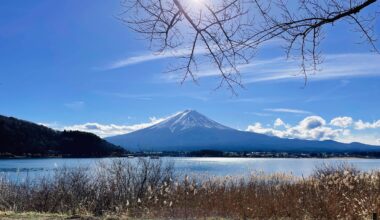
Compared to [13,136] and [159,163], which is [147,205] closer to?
[159,163]

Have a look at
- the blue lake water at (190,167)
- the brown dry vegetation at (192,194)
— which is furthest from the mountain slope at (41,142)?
the brown dry vegetation at (192,194)

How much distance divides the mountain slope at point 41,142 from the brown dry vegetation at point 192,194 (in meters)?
71.9

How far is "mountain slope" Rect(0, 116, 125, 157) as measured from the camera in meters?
94.9

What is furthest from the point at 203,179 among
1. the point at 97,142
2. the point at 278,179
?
the point at 97,142

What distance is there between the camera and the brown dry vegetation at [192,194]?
38.2 feet

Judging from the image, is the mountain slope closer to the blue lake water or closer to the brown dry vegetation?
the blue lake water

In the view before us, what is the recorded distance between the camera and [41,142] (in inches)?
3839

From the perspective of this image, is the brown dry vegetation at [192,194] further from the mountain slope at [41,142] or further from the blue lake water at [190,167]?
the mountain slope at [41,142]

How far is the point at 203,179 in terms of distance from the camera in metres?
17.8

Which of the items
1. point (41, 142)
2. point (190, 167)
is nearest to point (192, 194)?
point (190, 167)

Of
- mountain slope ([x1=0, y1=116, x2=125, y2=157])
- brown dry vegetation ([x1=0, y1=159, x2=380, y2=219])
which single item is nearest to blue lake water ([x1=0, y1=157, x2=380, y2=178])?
brown dry vegetation ([x1=0, y1=159, x2=380, y2=219])

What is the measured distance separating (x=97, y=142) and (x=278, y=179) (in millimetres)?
81640

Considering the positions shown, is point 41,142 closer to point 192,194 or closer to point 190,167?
point 190,167

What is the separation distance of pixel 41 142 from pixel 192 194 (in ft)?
284
